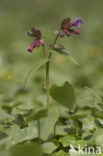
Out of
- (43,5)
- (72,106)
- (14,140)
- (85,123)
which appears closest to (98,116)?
(85,123)

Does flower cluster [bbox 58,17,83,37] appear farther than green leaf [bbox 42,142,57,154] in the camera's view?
Yes

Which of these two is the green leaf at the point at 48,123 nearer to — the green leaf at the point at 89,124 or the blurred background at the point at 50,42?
the green leaf at the point at 89,124

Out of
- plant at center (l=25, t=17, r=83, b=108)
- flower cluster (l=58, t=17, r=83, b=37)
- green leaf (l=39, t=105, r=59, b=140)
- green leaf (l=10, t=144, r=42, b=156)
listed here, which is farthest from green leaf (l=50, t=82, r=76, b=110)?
green leaf (l=10, t=144, r=42, b=156)

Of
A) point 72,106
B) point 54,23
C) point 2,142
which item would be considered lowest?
point 2,142

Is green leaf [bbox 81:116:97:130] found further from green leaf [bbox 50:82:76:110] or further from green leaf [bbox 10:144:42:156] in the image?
green leaf [bbox 10:144:42:156]

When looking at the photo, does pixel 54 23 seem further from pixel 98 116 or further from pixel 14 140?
pixel 14 140

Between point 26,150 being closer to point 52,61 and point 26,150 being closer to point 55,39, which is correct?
point 55,39
